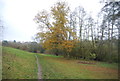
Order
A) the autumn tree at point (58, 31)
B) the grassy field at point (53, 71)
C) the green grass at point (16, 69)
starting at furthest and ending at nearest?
the autumn tree at point (58, 31)
the grassy field at point (53, 71)
the green grass at point (16, 69)

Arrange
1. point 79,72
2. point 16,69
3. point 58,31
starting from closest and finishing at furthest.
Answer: point 16,69
point 79,72
point 58,31

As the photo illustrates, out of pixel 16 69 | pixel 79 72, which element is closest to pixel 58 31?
pixel 79 72

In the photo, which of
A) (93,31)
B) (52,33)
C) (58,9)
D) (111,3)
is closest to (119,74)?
(111,3)

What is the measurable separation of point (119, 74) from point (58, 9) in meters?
14.1

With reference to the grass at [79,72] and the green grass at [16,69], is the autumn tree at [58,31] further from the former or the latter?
the green grass at [16,69]

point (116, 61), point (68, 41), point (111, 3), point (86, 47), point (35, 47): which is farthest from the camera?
point (35, 47)

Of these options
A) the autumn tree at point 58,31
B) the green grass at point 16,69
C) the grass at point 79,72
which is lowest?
the grass at point 79,72

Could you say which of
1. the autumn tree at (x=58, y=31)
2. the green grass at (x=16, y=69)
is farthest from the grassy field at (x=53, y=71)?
the autumn tree at (x=58, y=31)

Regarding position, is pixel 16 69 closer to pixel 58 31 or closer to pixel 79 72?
pixel 79 72

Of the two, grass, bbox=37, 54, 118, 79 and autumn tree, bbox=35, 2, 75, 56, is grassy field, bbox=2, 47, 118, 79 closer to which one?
grass, bbox=37, 54, 118, 79

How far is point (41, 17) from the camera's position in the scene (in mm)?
17406

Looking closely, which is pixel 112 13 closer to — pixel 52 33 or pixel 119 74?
A: pixel 119 74

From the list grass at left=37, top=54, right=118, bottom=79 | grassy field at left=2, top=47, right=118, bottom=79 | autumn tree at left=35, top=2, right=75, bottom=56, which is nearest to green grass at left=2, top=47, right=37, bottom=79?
grassy field at left=2, top=47, right=118, bottom=79

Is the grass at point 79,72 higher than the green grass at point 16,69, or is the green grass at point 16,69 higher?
the green grass at point 16,69
